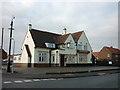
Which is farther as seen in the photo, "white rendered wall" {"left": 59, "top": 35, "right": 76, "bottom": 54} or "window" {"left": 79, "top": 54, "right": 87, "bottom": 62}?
"window" {"left": 79, "top": 54, "right": 87, "bottom": 62}

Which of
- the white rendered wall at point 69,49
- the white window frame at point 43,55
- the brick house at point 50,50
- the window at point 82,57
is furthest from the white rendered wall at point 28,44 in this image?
the window at point 82,57

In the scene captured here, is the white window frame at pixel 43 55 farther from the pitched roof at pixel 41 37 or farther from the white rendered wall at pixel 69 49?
the white rendered wall at pixel 69 49

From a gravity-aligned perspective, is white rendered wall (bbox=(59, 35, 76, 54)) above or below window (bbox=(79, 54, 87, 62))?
above

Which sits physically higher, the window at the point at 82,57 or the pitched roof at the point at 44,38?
the pitched roof at the point at 44,38

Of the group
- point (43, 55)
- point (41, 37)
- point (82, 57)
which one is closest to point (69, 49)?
point (82, 57)

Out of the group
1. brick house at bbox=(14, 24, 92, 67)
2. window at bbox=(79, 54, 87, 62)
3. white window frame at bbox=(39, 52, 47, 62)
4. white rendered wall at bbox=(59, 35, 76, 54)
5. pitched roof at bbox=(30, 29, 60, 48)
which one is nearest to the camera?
brick house at bbox=(14, 24, 92, 67)

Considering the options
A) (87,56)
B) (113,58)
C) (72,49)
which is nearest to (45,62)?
(72,49)

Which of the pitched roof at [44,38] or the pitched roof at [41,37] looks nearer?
the pitched roof at [41,37]

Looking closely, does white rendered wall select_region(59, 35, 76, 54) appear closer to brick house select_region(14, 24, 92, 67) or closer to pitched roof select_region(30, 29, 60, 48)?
brick house select_region(14, 24, 92, 67)

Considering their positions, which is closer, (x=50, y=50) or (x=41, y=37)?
(x=50, y=50)

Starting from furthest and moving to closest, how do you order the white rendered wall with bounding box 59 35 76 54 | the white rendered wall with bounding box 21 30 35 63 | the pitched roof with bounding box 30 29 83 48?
1. the white rendered wall with bounding box 59 35 76 54
2. the pitched roof with bounding box 30 29 83 48
3. the white rendered wall with bounding box 21 30 35 63

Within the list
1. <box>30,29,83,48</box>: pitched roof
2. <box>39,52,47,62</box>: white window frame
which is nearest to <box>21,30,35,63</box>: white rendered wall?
<box>30,29,83,48</box>: pitched roof

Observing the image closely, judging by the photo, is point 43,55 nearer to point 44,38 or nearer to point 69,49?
point 44,38

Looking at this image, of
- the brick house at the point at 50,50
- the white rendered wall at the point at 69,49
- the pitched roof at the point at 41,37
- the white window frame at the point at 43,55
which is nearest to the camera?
the brick house at the point at 50,50
